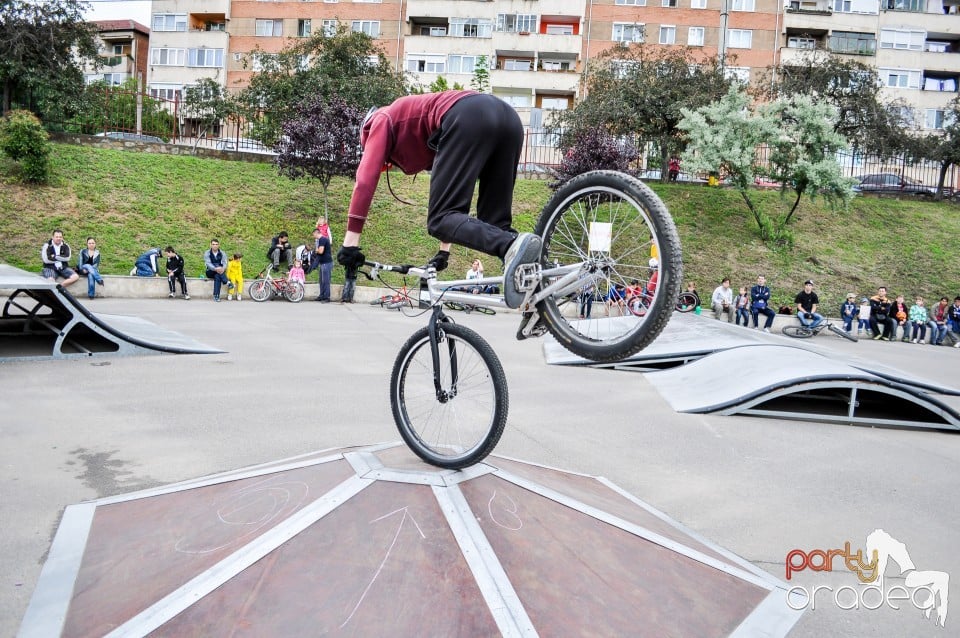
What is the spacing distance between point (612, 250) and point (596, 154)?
21.5 meters

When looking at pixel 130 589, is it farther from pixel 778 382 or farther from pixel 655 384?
pixel 655 384

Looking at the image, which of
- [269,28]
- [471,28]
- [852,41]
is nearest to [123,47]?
[269,28]

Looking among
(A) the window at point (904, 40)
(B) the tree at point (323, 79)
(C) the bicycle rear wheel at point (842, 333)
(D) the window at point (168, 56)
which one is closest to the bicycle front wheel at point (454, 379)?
(C) the bicycle rear wheel at point (842, 333)

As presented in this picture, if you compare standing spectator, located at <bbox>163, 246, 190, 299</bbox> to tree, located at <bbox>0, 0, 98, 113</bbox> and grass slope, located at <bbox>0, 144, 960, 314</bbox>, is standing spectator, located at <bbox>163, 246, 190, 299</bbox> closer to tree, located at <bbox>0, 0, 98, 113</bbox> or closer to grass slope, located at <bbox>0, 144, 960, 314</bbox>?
grass slope, located at <bbox>0, 144, 960, 314</bbox>

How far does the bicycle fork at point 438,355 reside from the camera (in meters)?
4.32

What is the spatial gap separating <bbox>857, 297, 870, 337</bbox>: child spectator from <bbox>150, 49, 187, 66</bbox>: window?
156ft

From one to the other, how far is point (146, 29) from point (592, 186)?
235 ft

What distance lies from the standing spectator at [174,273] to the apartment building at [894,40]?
138 ft

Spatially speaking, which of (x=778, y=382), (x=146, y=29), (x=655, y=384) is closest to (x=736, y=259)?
(x=655, y=384)

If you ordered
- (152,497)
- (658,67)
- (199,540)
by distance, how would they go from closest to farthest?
(199,540) → (152,497) → (658,67)

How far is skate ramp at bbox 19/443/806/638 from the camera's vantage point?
9.58 ft

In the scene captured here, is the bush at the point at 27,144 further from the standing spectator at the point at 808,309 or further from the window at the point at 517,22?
the window at the point at 517,22

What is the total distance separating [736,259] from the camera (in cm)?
2588

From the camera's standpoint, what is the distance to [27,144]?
2189 cm
